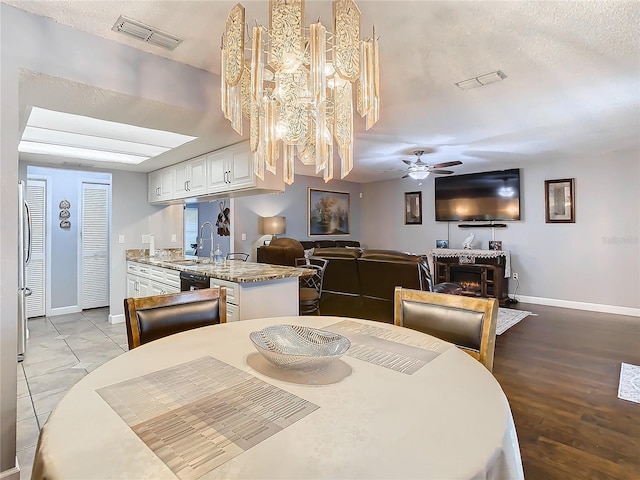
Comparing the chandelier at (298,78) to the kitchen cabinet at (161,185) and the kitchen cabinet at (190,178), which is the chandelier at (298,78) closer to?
the kitchen cabinet at (190,178)

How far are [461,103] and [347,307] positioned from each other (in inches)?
100

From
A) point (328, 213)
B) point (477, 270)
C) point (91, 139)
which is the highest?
point (91, 139)

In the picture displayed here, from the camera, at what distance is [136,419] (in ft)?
2.68

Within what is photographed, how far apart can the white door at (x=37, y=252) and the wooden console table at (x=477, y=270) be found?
6257 millimetres

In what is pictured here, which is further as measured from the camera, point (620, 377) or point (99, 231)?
point (99, 231)

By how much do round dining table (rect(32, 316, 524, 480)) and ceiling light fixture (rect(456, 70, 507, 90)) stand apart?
87.5 inches

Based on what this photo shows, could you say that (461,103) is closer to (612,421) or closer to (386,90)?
(386,90)

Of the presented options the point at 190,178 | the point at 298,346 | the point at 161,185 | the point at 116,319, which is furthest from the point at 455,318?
the point at 116,319

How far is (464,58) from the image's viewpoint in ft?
7.62

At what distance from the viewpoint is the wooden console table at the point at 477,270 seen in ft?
19.3

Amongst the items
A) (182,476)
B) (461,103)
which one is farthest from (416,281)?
(182,476)

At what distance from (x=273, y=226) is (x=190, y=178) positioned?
92.7 inches

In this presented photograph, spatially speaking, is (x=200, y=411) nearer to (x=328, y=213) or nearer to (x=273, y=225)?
(x=273, y=225)

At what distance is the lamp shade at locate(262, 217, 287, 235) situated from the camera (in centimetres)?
628
